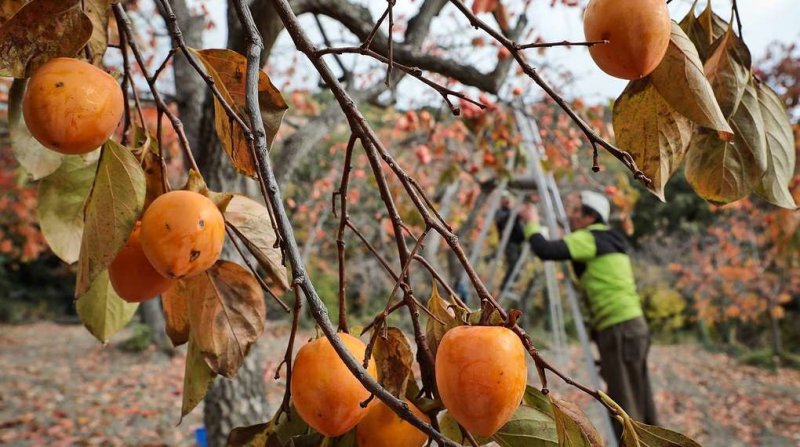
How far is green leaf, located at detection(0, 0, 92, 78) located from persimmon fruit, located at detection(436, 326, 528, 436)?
408 mm

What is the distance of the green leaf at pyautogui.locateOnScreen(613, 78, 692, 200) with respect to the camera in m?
0.57

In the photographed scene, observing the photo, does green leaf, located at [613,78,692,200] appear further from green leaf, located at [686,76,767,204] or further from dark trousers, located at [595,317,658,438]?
dark trousers, located at [595,317,658,438]

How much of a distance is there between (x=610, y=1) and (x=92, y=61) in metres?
0.52

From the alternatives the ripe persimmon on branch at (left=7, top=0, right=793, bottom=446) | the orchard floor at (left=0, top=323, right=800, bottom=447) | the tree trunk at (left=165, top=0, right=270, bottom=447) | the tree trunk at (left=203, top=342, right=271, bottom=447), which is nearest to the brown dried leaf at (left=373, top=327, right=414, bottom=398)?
the ripe persimmon on branch at (left=7, top=0, right=793, bottom=446)

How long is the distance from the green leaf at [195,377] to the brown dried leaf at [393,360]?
0.63ft

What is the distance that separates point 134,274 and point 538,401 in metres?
0.39

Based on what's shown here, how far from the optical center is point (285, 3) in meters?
0.55

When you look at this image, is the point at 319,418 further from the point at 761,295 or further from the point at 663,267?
the point at 663,267

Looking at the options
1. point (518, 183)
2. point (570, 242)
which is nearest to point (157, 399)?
point (518, 183)

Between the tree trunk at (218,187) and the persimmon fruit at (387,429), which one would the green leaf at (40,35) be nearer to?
the persimmon fruit at (387,429)

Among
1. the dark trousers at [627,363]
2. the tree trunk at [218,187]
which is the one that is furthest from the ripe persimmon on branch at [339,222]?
the dark trousers at [627,363]

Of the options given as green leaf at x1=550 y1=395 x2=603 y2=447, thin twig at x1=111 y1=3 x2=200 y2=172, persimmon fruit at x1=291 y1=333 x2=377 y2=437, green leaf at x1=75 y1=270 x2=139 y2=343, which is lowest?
green leaf at x1=550 y1=395 x2=603 y2=447

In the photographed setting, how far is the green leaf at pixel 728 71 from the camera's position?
1.97 feet

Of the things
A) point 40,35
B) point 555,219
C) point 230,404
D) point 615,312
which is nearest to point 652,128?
point 40,35
